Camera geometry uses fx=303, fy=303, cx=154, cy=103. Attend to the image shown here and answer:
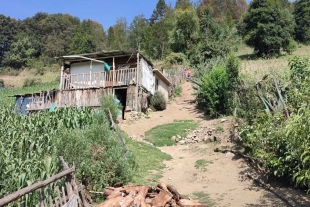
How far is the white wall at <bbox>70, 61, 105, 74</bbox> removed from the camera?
69.8 ft

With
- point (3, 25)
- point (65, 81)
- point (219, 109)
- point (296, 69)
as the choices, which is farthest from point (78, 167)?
point (3, 25)

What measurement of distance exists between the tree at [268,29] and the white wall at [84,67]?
68.3 feet

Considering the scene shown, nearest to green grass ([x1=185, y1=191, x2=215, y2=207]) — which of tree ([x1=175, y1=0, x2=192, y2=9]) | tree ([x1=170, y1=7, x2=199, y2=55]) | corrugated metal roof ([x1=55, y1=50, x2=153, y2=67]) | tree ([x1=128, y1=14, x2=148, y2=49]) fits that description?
corrugated metal roof ([x1=55, y1=50, x2=153, y2=67])

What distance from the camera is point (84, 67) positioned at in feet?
72.0

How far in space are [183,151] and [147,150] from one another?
5.10ft

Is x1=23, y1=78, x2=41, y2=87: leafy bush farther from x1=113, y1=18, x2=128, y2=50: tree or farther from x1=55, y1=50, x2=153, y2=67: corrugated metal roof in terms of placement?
x1=55, y1=50, x2=153, y2=67: corrugated metal roof

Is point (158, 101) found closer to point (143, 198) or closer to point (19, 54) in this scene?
point (143, 198)

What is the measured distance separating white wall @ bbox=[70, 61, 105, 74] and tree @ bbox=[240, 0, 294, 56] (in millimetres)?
20832

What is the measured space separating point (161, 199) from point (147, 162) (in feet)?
16.2

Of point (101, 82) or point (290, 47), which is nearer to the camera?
point (101, 82)

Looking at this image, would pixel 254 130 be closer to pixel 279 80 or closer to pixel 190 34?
pixel 279 80

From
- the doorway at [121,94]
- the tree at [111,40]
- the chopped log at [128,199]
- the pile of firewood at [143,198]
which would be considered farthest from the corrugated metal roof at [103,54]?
the tree at [111,40]

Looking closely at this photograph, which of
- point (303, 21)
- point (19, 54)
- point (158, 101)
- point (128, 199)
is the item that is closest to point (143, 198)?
point (128, 199)

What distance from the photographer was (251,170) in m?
9.16
